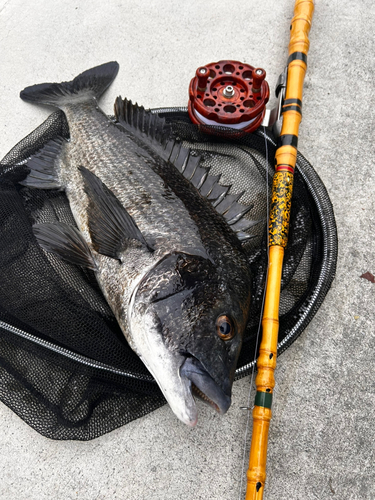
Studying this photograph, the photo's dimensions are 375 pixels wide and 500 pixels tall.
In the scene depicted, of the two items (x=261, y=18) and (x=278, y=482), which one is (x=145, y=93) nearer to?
(x=261, y=18)

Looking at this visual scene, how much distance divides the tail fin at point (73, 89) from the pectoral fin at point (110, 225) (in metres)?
1.15

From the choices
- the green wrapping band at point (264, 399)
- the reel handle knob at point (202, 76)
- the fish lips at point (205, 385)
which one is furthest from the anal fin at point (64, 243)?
the reel handle knob at point (202, 76)

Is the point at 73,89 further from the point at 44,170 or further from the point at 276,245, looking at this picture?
the point at 276,245

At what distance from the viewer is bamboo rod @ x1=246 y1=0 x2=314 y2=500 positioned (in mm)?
1835

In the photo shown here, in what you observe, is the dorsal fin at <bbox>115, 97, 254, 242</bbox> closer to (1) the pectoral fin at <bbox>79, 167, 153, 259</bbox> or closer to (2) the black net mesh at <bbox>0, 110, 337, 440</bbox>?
(2) the black net mesh at <bbox>0, 110, 337, 440</bbox>

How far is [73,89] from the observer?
2951 millimetres

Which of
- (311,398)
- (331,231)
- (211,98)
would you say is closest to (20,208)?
(211,98)

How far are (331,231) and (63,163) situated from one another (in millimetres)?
1776

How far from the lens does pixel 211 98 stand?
2.67 metres

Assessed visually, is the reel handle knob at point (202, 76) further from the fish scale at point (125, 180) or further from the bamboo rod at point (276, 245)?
the fish scale at point (125, 180)

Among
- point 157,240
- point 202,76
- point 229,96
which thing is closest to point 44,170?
point 157,240

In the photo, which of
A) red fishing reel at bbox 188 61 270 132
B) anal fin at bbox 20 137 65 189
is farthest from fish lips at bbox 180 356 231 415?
red fishing reel at bbox 188 61 270 132

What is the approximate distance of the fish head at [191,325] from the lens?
5.11ft

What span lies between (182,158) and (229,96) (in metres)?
0.63
